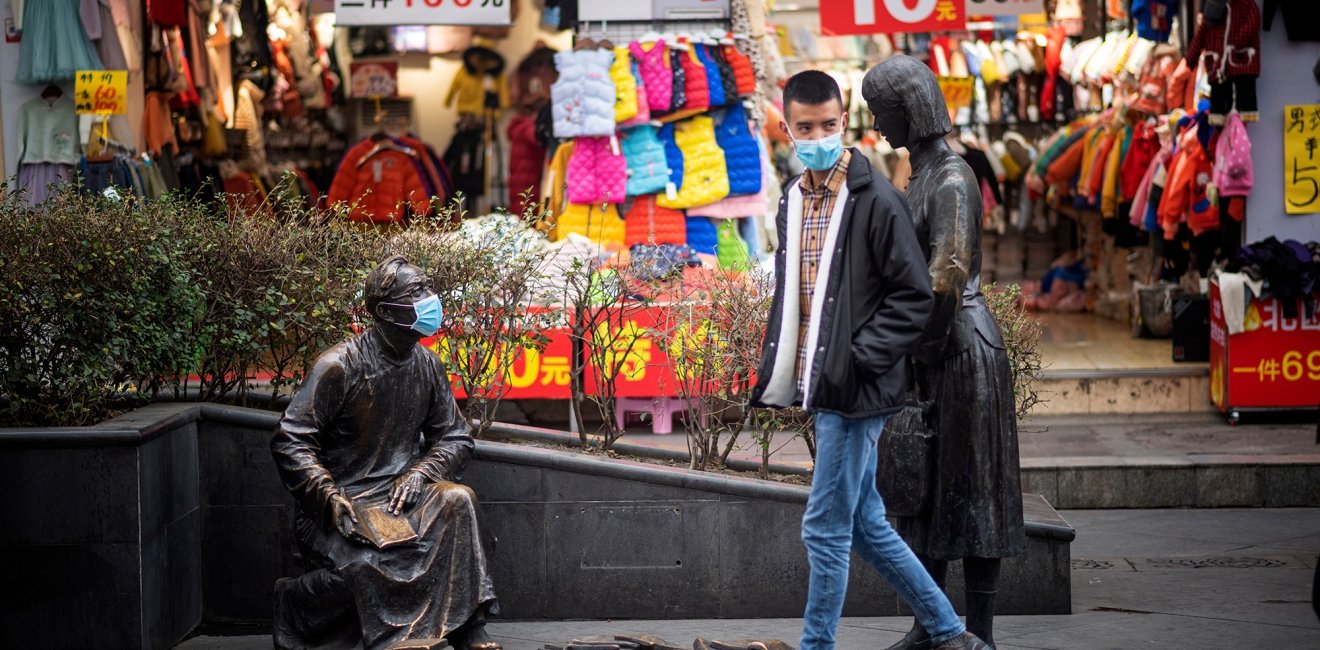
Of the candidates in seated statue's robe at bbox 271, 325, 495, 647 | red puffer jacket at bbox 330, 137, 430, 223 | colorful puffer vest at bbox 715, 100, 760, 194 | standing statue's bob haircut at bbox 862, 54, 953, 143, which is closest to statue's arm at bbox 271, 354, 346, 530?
seated statue's robe at bbox 271, 325, 495, 647

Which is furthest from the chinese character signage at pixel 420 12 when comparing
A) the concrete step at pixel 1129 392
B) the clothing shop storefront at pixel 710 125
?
the concrete step at pixel 1129 392

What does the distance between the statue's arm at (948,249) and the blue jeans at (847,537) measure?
0.40m

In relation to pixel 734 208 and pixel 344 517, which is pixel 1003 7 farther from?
pixel 344 517

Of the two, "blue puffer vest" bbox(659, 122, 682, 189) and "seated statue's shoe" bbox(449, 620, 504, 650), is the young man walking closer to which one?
"seated statue's shoe" bbox(449, 620, 504, 650)

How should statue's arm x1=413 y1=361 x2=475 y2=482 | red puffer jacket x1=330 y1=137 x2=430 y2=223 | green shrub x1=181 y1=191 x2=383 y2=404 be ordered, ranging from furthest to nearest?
red puffer jacket x1=330 y1=137 x2=430 y2=223 → green shrub x1=181 y1=191 x2=383 y2=404 → statue's arm x1=413 y1=361 x2=475 y2=482

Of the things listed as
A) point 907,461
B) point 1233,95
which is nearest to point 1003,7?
point 1233,95

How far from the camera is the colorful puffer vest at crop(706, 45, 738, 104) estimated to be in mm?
11086

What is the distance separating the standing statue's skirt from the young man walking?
0.99 ft

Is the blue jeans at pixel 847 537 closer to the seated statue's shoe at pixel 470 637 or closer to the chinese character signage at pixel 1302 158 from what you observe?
the seated statue's shoe at pixel 470 637

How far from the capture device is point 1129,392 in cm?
1102

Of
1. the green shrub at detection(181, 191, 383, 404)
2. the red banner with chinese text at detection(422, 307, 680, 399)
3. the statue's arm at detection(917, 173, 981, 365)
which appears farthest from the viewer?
the red banner with chinese text at detection(422, 307, 680, 399)

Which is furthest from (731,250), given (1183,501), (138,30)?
(138,30)

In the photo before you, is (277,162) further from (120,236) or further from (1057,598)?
(1057,598)

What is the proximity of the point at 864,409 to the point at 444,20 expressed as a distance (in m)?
6.77
